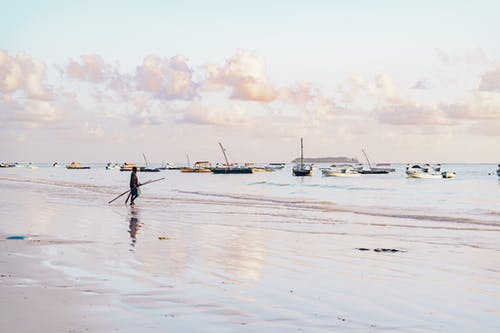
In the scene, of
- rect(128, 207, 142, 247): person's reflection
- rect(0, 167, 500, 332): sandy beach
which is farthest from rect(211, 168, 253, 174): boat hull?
rect(0, 167, 500, 332): sandy beach

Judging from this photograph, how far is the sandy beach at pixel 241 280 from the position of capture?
8.90 meters

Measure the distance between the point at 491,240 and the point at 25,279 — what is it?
1784 cm

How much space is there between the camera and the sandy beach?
8898 mm

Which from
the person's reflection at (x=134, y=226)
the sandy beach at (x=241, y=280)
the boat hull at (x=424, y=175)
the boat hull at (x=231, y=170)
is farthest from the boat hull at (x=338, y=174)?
the sandy beach at (x=241, y=280)

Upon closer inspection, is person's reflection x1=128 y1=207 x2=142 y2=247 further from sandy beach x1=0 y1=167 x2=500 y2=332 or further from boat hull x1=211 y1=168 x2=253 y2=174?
boat hull x1=211 y1=168 x2=253 y2=174

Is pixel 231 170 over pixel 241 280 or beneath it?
over

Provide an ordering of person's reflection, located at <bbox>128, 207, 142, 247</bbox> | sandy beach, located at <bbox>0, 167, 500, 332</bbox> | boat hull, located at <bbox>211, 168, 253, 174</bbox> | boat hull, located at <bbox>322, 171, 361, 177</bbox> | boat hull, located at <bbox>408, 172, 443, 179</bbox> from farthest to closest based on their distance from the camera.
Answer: boat hull, located at <bbox>211, 168, 253, 174</bbox>, boat hull, located at <bbox>322, 171, 361, 177</bbox>, boat hull, located at <bbox>408, 172, 443, 179</bbox>, person's reflection, located at <bbox>128, 207, 142, 247</bbox>, sandy beach, located at <bbox>0, 167, 500, 332</bbox>

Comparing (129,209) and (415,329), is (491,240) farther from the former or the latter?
(129,209)

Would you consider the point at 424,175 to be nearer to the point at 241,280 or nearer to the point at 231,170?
the point at 231,170

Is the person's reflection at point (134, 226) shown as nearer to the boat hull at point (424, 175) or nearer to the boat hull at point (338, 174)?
the boat hull at point (424, 175)

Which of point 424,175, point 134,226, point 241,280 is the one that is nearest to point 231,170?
point 424,175

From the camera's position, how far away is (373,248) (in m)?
18.7

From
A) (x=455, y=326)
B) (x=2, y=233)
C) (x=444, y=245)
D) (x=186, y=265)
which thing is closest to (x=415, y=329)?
(x=455, y=326)

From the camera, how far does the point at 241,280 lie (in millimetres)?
12328
